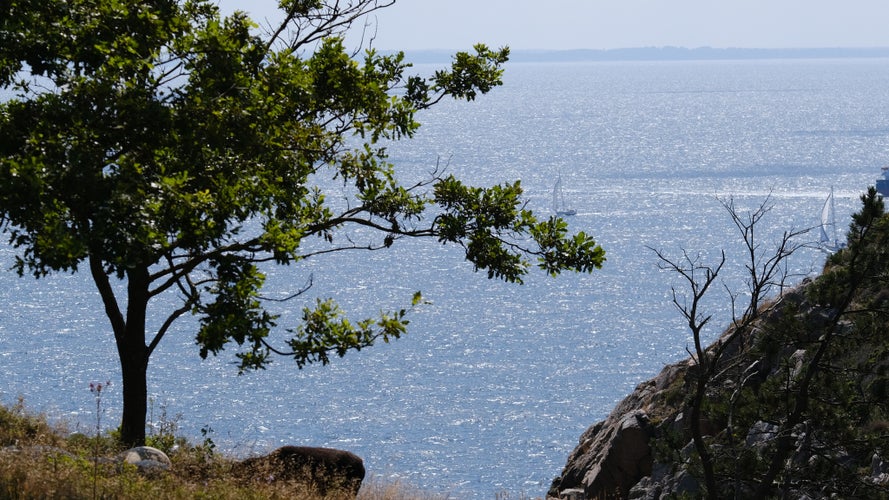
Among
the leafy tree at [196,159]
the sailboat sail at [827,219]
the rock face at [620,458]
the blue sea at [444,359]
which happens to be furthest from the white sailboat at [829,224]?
the leafy tree at [196,159]

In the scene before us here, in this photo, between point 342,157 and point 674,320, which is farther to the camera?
point 674,320

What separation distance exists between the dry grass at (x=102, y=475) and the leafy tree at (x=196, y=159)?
4.14 feet

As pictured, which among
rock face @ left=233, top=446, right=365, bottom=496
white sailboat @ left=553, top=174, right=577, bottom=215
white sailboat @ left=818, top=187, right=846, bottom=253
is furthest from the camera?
white sailboat @ left=553, top=174, right=577, bottom=215

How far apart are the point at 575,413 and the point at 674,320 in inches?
1047

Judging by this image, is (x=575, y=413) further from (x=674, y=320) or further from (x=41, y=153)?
(x=41, y=153)

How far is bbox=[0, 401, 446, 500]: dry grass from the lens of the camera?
1000cm

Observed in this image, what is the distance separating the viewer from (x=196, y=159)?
1182 centimetres

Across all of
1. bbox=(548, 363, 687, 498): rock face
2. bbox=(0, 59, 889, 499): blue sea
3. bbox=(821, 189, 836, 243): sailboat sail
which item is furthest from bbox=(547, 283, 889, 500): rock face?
bbox=(821, 189, 836, 243): sailboat sail

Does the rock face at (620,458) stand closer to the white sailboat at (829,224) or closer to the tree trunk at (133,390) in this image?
the tree trunk at (133,390)

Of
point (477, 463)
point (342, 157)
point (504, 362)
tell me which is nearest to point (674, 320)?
point (504, 362)

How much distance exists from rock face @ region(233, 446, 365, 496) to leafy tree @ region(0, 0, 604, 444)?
1585 mm

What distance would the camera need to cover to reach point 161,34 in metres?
12.2

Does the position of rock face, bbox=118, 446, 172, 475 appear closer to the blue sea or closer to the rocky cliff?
the rocky cliff

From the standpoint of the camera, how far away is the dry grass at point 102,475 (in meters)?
10.0
